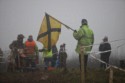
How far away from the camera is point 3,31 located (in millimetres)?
6812

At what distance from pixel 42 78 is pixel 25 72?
2.99 ft

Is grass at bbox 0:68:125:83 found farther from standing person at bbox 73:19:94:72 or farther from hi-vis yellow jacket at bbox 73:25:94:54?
hi-vis yellow jacket at bbox 73:25:94:54

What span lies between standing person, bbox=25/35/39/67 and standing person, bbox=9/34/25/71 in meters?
0.18

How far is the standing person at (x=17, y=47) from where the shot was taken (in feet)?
20.5

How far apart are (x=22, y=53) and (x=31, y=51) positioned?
0.90 feet

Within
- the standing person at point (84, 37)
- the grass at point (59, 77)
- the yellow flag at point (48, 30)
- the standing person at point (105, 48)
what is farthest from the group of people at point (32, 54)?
the standing person at point (84, 37)

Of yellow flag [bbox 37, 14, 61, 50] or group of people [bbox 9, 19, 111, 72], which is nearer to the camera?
yellow flag [bbox 37, 14, 61, 50]

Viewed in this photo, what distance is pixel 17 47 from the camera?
632 cm

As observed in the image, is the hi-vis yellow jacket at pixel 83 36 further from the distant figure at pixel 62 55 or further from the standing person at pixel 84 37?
the distant figure at pixel 62 55

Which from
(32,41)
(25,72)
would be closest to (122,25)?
(32,41)

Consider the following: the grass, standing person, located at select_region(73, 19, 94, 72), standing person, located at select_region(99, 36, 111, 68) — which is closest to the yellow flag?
standing person, located at select_region(73, 19, 94, 72)

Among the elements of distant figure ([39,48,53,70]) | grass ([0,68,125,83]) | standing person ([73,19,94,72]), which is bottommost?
grass ([0,68,125,83])

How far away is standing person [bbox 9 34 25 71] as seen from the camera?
6.25 meters

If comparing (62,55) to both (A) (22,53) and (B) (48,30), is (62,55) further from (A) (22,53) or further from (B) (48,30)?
(B) (48,30)
